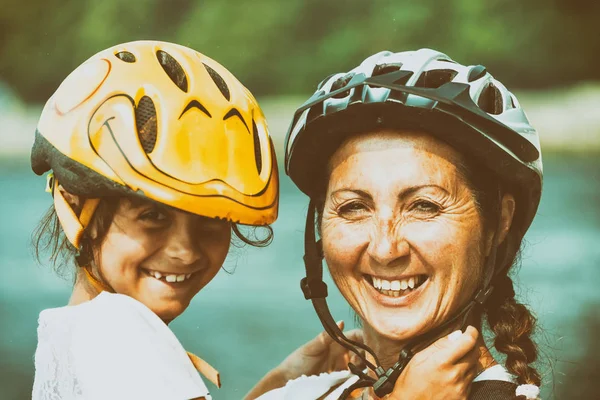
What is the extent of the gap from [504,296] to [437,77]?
2.90 feet

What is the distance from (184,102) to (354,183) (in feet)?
2.18

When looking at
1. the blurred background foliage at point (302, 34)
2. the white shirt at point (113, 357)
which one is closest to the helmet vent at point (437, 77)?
the white shirt at point (113, 357)

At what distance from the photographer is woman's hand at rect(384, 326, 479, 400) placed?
338 cm

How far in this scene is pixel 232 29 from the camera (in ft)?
23.0

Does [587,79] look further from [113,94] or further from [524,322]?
[113,94]

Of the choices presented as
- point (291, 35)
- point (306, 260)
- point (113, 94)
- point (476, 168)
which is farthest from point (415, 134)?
point (291, 35)

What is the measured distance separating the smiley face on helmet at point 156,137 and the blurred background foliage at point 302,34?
3.27 m

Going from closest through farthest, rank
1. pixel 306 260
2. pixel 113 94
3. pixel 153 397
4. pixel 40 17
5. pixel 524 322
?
pixel 153 397 → pixel 113 94 → pixel 524 322 → pixel 306 260 → pixel 40 17

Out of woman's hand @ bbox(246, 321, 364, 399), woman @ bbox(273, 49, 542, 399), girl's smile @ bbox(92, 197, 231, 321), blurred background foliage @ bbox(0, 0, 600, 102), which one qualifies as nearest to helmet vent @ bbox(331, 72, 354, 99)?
woman @ bbox(273, 49, 542, 399)

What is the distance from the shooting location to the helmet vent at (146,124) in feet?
11.4

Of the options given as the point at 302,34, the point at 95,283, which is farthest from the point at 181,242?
the point at 302,34

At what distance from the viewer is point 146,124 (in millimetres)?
3477

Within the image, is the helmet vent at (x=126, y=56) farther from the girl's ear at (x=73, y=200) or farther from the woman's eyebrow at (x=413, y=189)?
the woman's eyebrow at (x=413, y=189)

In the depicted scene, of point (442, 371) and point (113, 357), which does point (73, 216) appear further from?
point (442, 371)
